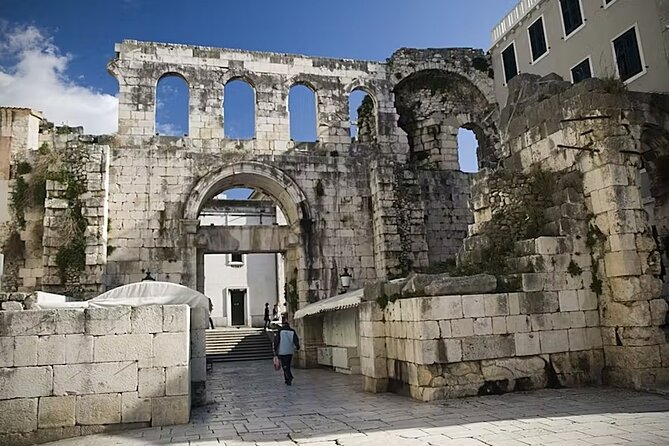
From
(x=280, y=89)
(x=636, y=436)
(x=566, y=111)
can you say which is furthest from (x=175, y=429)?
(x=280, y=89)

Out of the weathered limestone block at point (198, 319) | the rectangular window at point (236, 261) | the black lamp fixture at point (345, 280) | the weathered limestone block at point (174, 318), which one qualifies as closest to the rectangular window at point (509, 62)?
the black lamp fixture at point (345, 280)

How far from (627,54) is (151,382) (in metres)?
14.0

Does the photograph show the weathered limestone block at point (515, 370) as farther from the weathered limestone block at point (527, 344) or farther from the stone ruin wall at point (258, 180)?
the stone ruin wall at point (258, 180)

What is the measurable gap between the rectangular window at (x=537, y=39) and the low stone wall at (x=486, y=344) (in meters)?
10.7

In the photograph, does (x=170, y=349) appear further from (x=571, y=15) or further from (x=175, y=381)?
(x=571, y=15)

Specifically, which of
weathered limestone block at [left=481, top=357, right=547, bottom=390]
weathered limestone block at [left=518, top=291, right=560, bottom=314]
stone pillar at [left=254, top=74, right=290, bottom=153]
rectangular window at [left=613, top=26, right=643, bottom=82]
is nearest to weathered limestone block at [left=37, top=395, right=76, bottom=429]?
weathered limestone block at [left=481, top=357, right=547, bottom=390]

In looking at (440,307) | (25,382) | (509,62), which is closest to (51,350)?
(25,382)

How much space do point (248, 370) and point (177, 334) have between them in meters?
8.67

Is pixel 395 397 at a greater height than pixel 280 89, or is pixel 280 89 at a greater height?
pixel 280 89

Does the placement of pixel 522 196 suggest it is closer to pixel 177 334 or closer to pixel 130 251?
pixel 177 334

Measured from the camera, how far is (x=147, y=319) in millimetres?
7094

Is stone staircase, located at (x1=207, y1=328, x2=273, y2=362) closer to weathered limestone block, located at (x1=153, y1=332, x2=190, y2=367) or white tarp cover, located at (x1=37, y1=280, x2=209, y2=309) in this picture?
white tarp cover, located at (x1=37, y1=280, x2=209, y2=309)

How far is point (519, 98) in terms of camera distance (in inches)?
446

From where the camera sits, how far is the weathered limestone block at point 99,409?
6.72 meters
